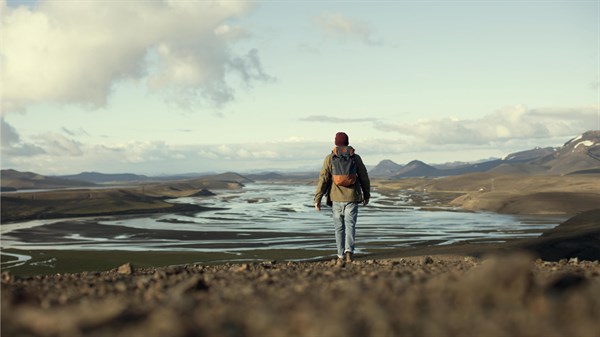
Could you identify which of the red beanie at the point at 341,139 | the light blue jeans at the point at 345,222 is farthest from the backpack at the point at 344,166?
the light blue jeans at the point at 345,222

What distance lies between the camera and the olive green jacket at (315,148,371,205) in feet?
55.2

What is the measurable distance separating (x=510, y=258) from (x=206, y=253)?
63.9 meters

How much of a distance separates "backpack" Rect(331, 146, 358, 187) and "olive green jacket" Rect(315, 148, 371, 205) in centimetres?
26

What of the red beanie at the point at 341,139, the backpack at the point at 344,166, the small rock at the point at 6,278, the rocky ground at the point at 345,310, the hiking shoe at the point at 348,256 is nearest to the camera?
the rocky ground at the point at 345,310

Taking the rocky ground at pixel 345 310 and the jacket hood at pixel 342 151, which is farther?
the jacket hood at pixel 342 151

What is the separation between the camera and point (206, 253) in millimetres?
68562

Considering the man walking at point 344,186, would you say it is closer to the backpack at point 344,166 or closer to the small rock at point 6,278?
the backpack at point 344,166

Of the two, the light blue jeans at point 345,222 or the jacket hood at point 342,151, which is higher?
the jacket hood at point 342,151

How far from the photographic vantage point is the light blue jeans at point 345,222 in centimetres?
1684

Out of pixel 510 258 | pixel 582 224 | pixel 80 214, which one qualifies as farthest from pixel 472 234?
pixel 80 214

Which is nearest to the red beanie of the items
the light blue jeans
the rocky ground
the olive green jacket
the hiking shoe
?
the olive green jacket

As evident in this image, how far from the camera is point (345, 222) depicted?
1712 centimetres

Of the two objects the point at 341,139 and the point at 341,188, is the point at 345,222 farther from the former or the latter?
the point at 341,139

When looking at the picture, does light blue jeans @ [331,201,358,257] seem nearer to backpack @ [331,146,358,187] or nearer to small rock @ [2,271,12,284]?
backpack @ [331,146,358,187]
